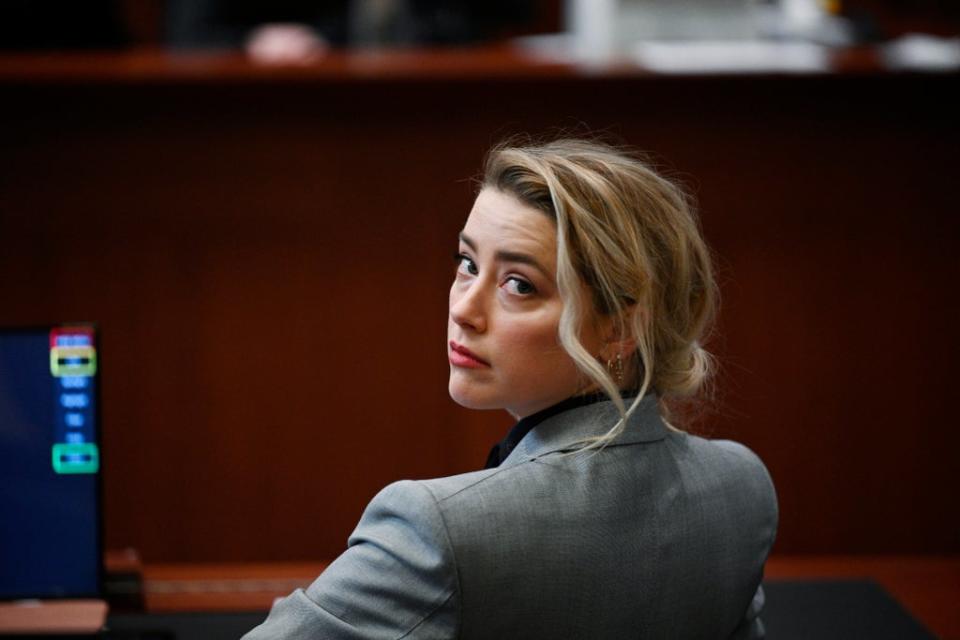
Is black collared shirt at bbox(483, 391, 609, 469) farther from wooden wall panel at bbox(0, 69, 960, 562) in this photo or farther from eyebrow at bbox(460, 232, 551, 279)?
wooden wall panel at bbox(0, 69, 960, 562)

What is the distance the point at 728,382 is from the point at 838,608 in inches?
28.0

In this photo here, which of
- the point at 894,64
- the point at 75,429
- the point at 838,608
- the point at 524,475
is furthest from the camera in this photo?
the point at 894,64

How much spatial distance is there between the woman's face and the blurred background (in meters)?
1.30

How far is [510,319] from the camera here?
1.26 m

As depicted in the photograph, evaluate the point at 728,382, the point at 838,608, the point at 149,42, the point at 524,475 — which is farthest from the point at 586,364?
the point at 149,42

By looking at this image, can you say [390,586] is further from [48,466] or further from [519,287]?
[48,466]

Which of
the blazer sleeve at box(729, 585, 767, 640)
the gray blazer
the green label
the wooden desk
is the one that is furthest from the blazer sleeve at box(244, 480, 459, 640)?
the wooden desk

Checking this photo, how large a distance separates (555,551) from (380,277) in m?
1.48

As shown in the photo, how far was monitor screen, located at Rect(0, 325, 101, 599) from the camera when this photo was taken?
1628mm

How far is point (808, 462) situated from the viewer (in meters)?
2.60

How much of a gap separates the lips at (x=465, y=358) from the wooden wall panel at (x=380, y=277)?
1.31 m

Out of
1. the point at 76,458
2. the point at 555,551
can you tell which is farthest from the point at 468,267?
the point at 76,458

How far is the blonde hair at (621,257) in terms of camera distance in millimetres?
1224

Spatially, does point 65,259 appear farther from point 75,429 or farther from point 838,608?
point 838,608
